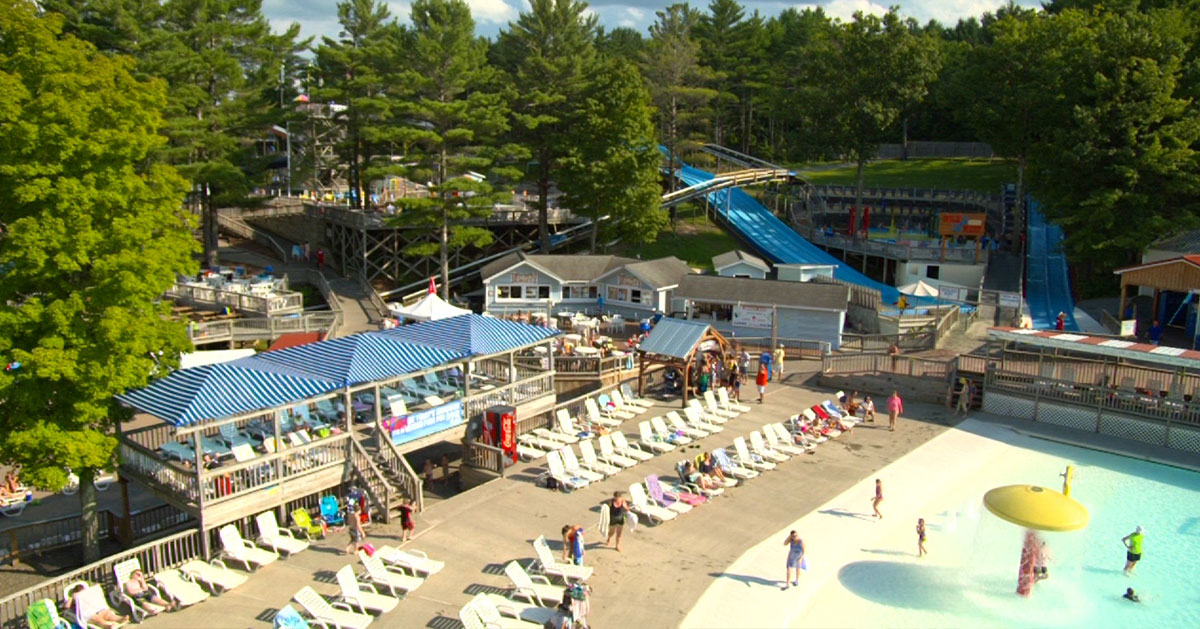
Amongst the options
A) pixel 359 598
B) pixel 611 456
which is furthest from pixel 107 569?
pixel 611 456

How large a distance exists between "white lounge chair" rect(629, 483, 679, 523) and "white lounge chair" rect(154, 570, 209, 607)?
27.6ft

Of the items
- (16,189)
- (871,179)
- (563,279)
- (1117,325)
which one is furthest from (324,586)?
(871,179)

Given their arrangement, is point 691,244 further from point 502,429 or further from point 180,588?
point 180,588

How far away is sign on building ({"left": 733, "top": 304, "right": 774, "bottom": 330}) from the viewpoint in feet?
117

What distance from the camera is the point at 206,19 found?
1689 inches

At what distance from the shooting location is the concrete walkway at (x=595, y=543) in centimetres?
1490

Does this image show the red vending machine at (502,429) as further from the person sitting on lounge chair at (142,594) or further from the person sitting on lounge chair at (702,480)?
the person sitting on lounge chair at (142,594)

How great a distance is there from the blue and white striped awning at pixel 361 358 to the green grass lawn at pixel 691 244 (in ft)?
99.4

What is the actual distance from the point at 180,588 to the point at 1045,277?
145 feet

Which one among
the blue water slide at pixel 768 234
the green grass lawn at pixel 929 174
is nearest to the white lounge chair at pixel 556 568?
the blue water slide at pixel 768 234

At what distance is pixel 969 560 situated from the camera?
17.4 m

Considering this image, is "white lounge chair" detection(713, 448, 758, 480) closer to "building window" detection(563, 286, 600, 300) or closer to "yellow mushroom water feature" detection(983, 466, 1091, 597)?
"yellow mushroom water feature" detection(983, 466, 1091, 597)

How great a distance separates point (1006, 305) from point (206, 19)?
40223 mm

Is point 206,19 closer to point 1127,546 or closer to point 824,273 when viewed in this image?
point 824,273
